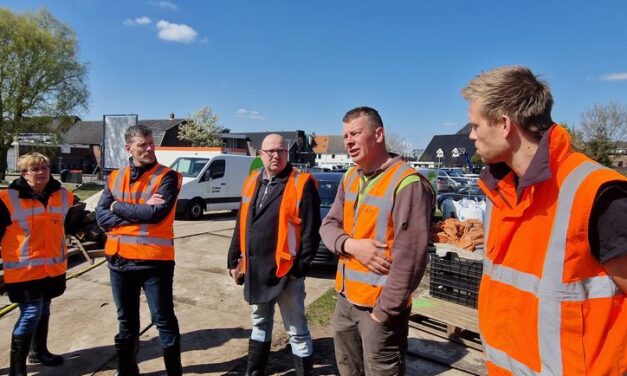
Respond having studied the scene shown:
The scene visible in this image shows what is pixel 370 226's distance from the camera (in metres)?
2.30

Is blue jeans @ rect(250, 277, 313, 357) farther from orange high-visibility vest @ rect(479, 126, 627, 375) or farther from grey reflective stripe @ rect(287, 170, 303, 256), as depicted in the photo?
orange high-visibility vest @ rect(479, 126, 627, 375)

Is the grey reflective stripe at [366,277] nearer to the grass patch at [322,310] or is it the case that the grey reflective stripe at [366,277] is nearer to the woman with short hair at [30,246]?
the grass patch at [322,310]

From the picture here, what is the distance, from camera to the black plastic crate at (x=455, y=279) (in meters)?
4.43

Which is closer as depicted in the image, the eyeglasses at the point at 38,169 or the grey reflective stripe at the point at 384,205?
the grey reflective stripe at the point at 384,205

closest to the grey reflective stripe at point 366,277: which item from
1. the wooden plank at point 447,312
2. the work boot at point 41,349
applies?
the wooden plank at point 447,312

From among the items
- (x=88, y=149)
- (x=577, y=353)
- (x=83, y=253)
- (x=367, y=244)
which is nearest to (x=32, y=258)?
(x=367, y=244)

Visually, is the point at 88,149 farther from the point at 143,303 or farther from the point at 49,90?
the point at 143,303

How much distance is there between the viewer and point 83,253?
282 inches

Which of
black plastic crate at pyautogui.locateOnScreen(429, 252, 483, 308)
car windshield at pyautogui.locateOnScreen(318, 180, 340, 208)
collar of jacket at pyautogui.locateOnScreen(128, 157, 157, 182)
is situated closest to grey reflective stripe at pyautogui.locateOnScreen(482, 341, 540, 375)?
collar of jacket at pyautogui.locateOnScreen(128, 157, 157, 182)

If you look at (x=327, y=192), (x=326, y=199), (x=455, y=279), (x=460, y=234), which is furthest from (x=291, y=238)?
(x=327, y=192)

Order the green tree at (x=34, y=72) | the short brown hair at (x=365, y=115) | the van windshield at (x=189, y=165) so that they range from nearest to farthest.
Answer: the short brown hair at (x=365, y=115) → the van windshield at (x=189, y=165) → the green tree at (x=34, y=72)

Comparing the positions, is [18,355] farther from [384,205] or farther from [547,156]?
[547,156]

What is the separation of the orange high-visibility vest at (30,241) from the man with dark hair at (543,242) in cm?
343

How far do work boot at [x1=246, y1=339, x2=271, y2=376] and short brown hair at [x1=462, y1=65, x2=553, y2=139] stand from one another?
8.51 ft
